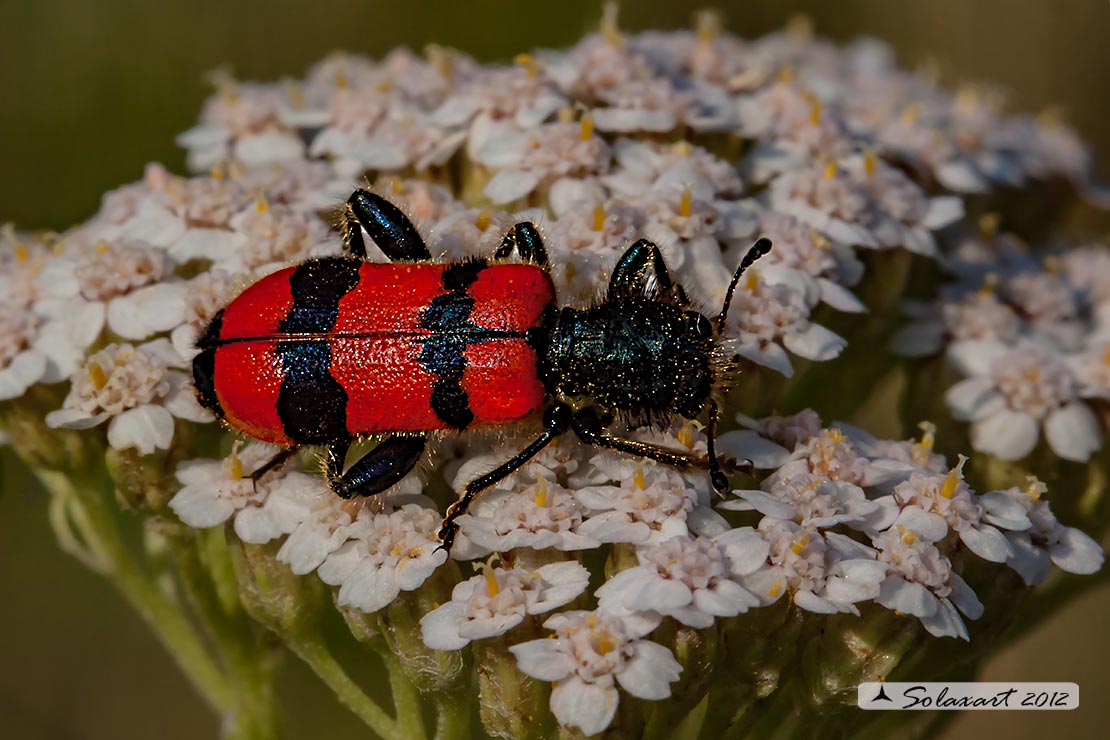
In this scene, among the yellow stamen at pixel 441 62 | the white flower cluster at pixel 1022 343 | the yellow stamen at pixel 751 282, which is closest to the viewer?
the yellow stamen at pixel 751 282

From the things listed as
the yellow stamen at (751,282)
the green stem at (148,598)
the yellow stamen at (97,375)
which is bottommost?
the green stem at (148,598)

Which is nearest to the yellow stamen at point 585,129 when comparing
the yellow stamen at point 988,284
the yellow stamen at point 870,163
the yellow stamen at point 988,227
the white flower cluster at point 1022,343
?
the yellow stamen at point 870,163

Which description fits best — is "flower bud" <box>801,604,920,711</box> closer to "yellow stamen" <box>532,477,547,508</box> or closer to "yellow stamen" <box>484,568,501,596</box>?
"yellow stamen" <box>532,477,547,508</box>

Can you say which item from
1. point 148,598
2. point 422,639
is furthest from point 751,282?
point 148,598

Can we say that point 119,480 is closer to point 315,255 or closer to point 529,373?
point 315,255

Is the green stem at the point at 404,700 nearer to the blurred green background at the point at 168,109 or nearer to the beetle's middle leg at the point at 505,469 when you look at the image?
the beetle's middle leg at the point at 505,469

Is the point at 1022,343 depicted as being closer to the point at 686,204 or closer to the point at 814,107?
the point at 814,107

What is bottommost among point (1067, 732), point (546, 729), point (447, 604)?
point (1067, 732)

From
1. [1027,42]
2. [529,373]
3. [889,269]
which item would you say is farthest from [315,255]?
[1027,42]
